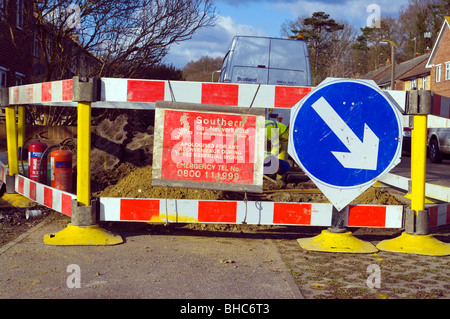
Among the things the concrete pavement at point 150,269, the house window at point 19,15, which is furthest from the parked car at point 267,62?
the concrete pavement at point 150,269

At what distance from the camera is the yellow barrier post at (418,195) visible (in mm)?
4938

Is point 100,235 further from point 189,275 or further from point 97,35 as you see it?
point 97,35

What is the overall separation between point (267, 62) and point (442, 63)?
39444 millimetres

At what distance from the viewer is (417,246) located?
4.93 meters

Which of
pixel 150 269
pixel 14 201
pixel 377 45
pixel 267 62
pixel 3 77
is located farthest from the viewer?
pixel 377 45

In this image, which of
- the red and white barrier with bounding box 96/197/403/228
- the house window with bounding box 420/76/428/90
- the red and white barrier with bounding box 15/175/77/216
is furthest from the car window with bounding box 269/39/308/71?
the house window with bounding box 420/76/428/90

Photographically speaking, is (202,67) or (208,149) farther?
(202,67)

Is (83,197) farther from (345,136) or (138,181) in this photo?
(345,136)

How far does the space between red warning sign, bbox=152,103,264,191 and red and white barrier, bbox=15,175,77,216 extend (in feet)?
3.28

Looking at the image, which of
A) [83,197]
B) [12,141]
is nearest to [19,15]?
[12,141]

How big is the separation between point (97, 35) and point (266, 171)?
8401 millimetres

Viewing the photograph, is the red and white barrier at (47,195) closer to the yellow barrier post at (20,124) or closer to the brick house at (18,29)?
the yellow barrier post at (20,124)

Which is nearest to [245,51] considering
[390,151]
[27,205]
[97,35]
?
[97,35]

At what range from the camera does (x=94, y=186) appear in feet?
26.8
